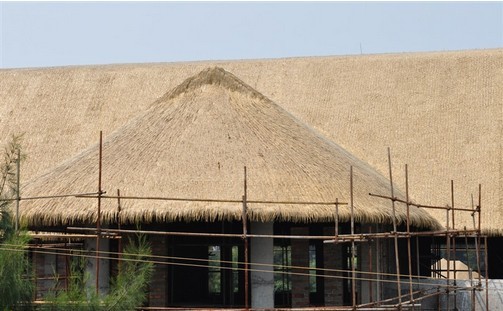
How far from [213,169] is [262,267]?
1.76 meters

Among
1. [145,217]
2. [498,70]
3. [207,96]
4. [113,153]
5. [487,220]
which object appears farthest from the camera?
[498,70]

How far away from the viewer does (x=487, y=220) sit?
21.4 metres

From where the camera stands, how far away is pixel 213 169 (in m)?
17.5

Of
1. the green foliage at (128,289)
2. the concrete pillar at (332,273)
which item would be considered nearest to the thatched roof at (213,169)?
the concrete pillar at (332,273)

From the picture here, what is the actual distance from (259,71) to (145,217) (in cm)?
1293

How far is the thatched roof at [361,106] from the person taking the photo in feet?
76.6

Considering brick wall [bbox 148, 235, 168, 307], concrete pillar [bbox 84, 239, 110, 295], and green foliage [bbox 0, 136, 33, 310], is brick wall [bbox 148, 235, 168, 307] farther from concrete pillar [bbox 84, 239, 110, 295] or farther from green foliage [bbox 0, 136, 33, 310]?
green foliage [bbox 0, 136, 33, 310]

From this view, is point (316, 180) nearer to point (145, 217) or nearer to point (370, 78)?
point (145, 217)

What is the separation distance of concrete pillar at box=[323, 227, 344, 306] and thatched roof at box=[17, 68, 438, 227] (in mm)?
1332

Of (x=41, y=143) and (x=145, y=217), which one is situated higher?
(x=41, y=143)

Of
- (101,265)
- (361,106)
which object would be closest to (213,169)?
(101,265)

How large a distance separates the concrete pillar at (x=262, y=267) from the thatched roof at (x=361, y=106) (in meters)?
5.64

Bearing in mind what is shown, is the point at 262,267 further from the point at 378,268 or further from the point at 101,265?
the point at 378,268

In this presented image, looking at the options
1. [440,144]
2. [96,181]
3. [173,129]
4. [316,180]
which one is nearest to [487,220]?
[440,144]
